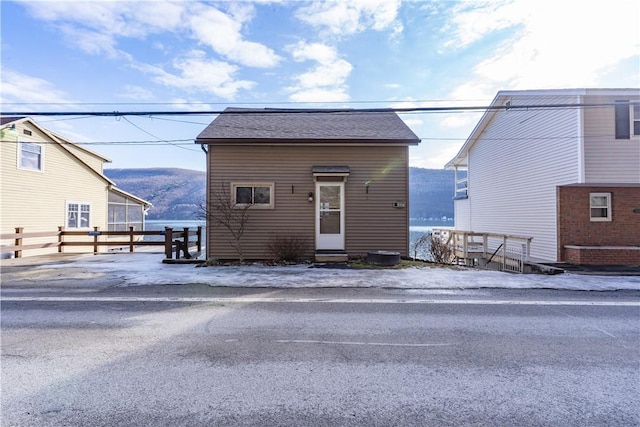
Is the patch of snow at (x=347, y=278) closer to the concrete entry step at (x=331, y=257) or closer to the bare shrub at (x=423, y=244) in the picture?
the concrete entry step at (x=331, y=257)

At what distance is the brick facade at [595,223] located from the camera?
11617 millimetres

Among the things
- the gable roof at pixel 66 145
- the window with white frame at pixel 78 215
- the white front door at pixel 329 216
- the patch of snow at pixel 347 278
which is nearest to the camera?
the patch of snow at pixel 347 278

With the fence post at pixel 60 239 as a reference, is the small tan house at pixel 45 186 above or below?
above

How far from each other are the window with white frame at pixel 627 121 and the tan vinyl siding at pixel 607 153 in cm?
16

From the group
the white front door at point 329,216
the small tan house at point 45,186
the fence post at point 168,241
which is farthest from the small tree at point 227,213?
the small tan house at point 45,186

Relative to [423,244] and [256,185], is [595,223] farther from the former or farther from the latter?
[256,185]

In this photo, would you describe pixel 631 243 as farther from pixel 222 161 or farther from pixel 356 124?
pixel 222 161

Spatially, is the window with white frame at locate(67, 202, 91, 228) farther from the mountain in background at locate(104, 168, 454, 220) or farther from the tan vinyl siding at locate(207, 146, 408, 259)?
the mountain in background at locate(104, 168, 454, 220)

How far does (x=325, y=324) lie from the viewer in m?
4.88

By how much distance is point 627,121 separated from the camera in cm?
1091

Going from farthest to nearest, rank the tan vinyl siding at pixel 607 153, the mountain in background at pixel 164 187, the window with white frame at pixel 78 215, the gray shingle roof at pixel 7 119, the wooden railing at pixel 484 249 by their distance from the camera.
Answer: the mountain in background at pixel 164 187 < the window with white frame at pixel 78 215 < the gray shingle roof at pixel 7 119 < the wooden railing at pixel 484 249 < the tan vinyl siding at pixel 607 153

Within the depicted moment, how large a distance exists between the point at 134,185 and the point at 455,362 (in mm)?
71664

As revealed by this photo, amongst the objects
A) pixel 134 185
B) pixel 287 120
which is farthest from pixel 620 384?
pixel 134 185

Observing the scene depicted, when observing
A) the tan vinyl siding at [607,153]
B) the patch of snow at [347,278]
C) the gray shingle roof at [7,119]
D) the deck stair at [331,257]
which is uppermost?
the gray shingle roof at [7,119]
